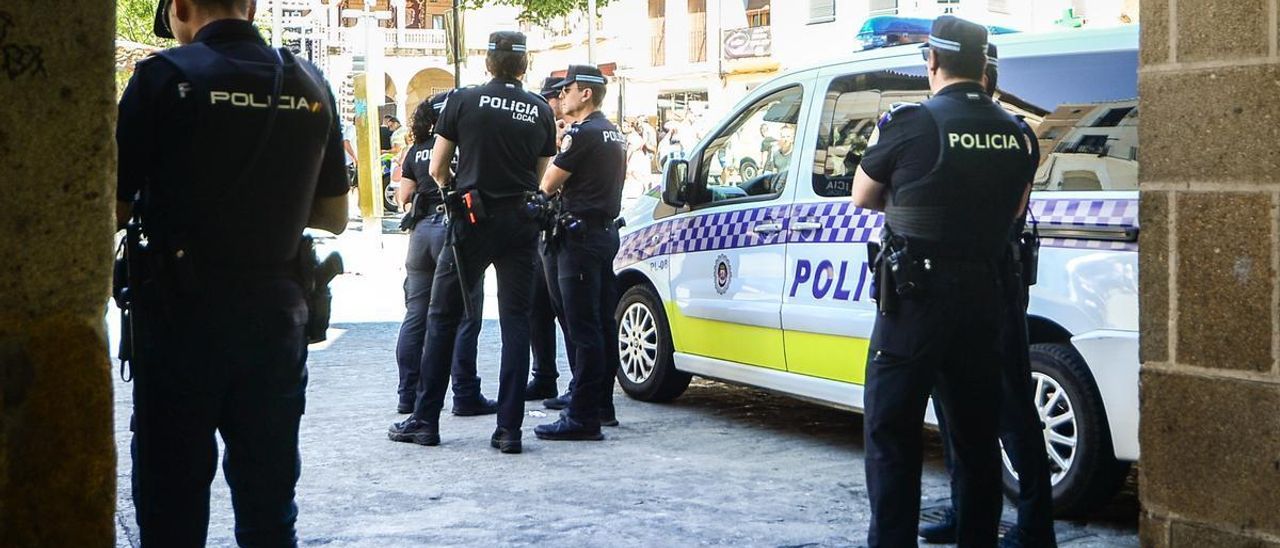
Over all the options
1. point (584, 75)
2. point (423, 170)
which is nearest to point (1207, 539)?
point (584, 75)

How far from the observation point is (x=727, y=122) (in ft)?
24.4

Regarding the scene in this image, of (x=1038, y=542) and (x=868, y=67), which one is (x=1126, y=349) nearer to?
(x=1038, y=542)

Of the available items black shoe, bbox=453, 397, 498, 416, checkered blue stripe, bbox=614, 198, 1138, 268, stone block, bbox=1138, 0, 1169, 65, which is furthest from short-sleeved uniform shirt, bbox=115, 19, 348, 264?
black shoe, bbox=453, 397, 498, 416

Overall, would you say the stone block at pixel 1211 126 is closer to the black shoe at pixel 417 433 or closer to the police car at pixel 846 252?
the police car at pixel 846 252

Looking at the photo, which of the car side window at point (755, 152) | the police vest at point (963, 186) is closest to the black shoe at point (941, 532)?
the police vest at point (963, 186)

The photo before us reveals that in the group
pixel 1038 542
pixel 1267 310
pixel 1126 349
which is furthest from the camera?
pixel 1126 349

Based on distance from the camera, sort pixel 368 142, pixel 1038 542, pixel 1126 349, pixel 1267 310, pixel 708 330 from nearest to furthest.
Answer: pixel 1267 310, pixel 1038 542, pixel 1126 349, pixel 708 330, pixel 368 142

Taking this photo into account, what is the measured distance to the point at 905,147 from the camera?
421 cm

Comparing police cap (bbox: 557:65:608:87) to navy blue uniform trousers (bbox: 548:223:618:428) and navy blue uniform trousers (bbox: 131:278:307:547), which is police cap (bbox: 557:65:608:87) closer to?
navy blue uniform trousers (bbox: 548:223:618:428)

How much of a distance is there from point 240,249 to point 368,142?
1770 cm

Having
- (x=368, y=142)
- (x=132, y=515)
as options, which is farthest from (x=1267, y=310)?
(x=368, y=142)

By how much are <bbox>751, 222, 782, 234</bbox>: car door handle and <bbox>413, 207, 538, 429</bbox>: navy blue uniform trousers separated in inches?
38.3

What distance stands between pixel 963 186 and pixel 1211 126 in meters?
0.66

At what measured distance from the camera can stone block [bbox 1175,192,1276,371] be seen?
3.80 m
